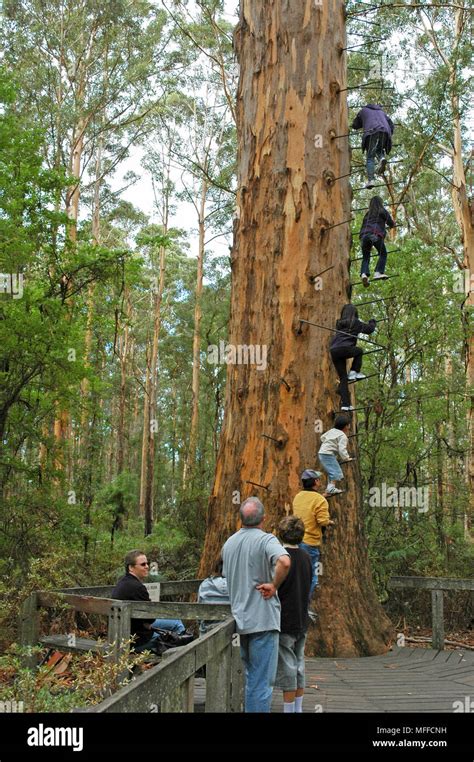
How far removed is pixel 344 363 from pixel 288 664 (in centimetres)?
345

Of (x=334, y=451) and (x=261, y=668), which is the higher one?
(x=334, y=451)

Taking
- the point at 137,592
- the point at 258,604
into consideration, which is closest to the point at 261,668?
the point at 258,604

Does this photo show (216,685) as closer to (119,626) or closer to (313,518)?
(119,626)

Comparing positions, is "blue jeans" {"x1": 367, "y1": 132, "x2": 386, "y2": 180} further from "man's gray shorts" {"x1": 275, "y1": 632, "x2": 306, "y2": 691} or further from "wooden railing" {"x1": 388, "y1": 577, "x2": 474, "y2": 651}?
"man's gray shorts" {"x1": 275, "y1": 632, "x2": 306, "y2": 691}

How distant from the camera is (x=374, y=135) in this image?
918cm

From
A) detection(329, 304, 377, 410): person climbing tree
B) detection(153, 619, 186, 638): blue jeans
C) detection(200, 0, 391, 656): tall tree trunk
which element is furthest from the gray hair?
detection(329, 304, 377, 410): person climbing tree

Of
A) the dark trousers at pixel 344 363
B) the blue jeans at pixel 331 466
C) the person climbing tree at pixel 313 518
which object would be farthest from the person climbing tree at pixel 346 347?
the person climbing tree at pixel 313 518

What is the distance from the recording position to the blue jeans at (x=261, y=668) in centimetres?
456

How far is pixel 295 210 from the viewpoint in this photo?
26.3ft

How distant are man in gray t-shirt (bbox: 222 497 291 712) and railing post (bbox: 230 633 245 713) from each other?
335 mm

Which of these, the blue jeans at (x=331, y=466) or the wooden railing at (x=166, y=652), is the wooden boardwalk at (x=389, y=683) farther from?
the blue jeans at (x=331, y=466)

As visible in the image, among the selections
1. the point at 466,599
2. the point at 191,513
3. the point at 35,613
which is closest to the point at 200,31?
the point at 191,513

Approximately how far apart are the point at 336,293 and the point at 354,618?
3.24 meters
